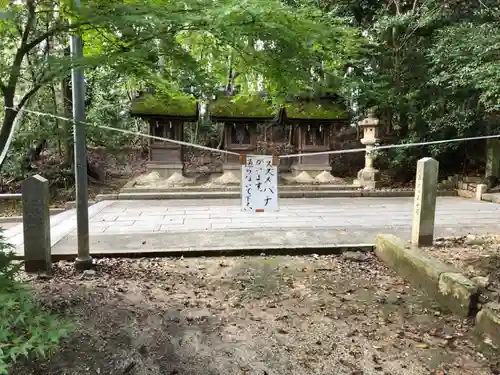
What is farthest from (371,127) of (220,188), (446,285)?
(446,285)

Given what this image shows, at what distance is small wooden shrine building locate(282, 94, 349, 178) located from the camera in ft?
43.2

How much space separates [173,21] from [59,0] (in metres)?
0.79

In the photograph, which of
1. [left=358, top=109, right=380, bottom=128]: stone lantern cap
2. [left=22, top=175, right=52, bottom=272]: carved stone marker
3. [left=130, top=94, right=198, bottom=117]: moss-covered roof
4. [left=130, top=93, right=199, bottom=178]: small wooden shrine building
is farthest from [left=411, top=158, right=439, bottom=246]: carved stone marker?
[left=130, top=94, right=198, bottom=117]: moss-covered roof

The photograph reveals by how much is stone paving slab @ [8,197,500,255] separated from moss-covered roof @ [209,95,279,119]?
3765 mm

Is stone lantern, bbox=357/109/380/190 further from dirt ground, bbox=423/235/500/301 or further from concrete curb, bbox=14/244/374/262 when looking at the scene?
concrete curb, bbox=14/244/374/262

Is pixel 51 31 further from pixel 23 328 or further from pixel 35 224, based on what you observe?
pixel 35 224

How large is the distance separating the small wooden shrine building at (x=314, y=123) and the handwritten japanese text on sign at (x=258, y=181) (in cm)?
862

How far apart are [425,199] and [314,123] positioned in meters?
8.77

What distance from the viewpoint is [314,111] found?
13.3 metres

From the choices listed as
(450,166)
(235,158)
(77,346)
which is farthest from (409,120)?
(77,346)

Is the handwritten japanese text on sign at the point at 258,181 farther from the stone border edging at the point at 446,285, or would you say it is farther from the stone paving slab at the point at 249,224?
the stone border edging at the point at 446,285

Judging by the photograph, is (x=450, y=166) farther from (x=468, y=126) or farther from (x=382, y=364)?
(x=382, y=364)

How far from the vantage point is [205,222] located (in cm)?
746

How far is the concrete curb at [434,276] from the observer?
3264 millimetres
